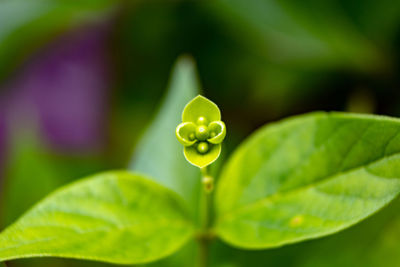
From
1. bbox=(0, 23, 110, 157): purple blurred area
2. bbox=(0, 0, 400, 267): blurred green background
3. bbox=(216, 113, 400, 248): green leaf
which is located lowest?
bbox=(216, 113, 400, 248): green leaf

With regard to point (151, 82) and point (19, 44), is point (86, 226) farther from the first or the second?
point (19, 44)

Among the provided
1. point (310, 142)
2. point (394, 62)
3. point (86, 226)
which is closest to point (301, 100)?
point (394, 62)

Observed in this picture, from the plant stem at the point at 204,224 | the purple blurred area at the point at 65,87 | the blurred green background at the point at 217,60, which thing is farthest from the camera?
the purple blurred area at the point at 65,87

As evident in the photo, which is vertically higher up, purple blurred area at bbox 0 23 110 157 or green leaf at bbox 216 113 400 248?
purple blurred area at bbox 0 23 110 157

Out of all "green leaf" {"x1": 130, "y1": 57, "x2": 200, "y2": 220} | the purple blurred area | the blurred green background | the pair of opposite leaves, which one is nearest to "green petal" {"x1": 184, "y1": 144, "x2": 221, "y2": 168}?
the pair of opposite leaves

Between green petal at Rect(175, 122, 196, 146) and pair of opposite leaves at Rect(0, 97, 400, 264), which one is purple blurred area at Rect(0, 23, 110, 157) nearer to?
pair of opposite leaves at Rect(0, 97, 400, 264)

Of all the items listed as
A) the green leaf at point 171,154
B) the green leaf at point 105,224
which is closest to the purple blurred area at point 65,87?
the green leaf at point 171,154

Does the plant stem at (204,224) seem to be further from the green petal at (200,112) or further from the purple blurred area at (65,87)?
the purple blurred area at (65,87)
